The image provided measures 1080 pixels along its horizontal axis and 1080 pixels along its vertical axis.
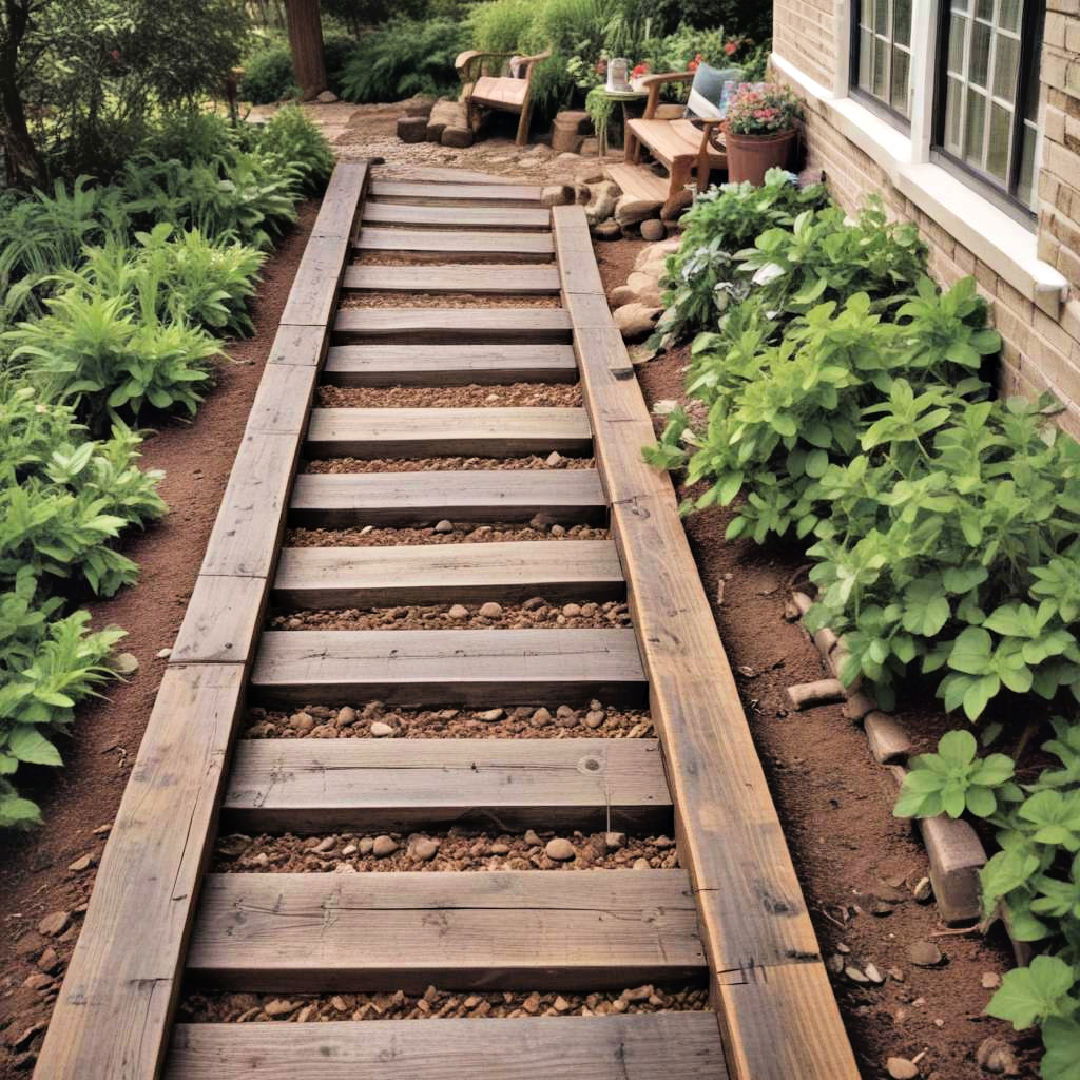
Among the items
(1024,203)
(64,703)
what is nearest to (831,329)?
(1024,203)

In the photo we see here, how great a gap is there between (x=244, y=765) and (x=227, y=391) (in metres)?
2.78

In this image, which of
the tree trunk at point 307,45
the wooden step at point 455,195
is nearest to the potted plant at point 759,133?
the wooden step at point 455,195

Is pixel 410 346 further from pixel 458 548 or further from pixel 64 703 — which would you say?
pixel 64 703

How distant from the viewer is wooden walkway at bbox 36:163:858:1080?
2656 mm

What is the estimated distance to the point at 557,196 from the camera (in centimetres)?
848

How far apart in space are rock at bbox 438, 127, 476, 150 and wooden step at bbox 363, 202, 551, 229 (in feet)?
7.70

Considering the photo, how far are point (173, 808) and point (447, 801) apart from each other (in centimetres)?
72

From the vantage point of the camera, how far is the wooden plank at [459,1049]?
2.62 metres

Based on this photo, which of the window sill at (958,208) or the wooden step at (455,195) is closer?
the window sill at (958,208)

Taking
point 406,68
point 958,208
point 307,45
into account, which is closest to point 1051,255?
point 958,208

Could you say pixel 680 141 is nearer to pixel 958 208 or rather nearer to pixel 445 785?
pixel 958 208

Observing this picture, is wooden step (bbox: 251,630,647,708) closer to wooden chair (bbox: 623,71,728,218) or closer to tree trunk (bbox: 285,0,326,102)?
wooden chair (bbox: 623,71,728,218)

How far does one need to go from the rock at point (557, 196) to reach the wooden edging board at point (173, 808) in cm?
380

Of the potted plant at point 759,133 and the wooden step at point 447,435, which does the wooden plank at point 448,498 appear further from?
the potted plant at point 759,133
